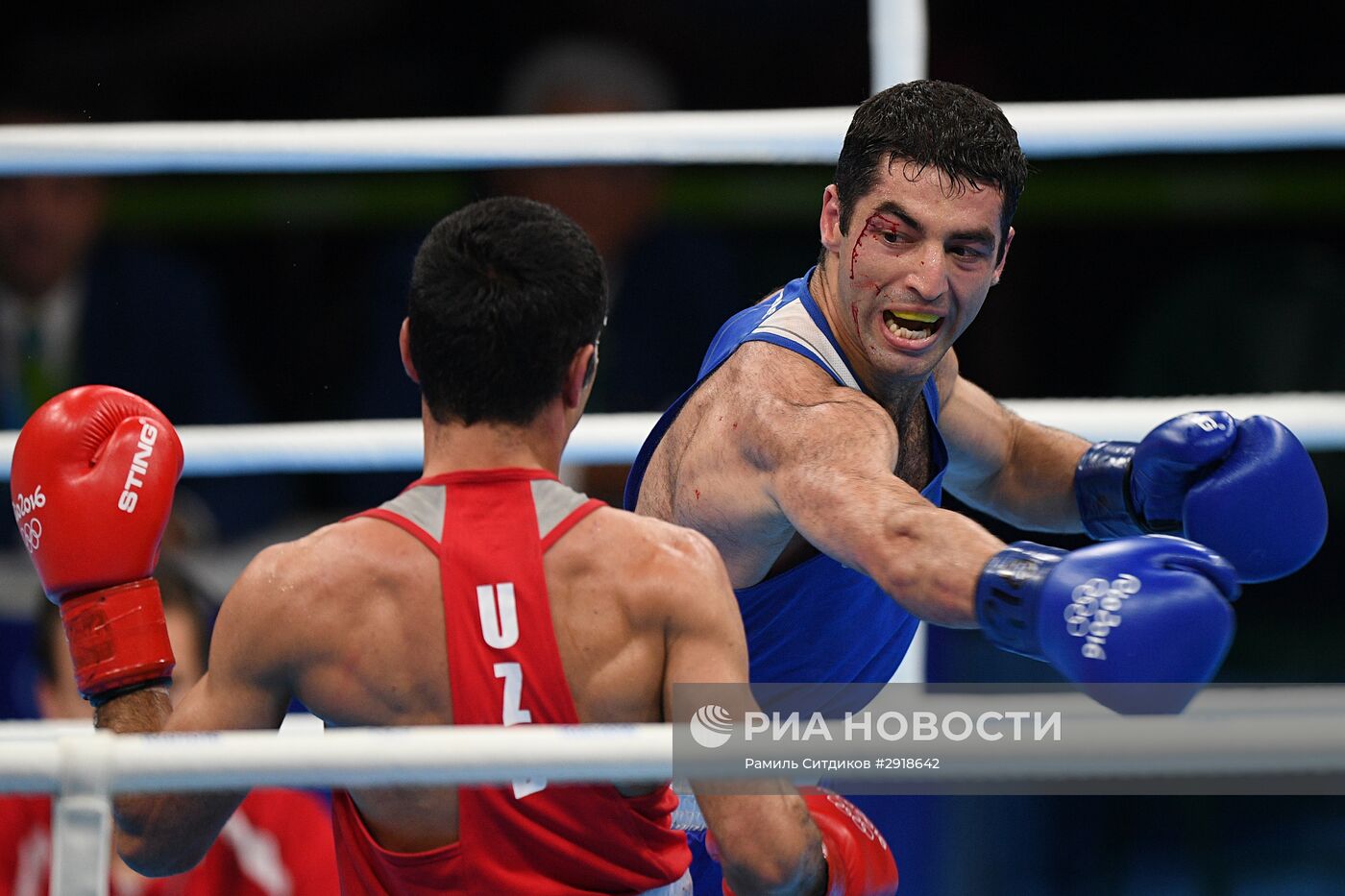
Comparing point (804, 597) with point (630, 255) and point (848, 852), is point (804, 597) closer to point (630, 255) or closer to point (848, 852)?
point (848, 852)

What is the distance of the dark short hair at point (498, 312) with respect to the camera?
1.38m

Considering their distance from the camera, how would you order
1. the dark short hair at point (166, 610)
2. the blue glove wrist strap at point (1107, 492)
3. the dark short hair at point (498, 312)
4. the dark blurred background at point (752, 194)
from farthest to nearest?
the dark blurred background at point (752, 194) → the dark short hair at point (166, 610) → the blue glove wrist strap at point (1107, 492) → the dark short hair at point (498, 312)

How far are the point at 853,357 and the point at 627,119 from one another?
0.54 metres

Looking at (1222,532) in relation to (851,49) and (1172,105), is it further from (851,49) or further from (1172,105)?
(851,49)

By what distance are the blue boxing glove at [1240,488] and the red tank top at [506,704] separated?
28.0 inches

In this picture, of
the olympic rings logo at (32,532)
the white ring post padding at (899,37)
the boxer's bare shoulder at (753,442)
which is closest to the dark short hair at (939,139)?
the boxer's bare shoulder at (753,442)

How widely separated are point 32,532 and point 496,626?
1.77ft

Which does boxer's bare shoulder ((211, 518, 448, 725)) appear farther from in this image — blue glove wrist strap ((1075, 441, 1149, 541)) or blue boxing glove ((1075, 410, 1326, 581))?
blue glove wrist strap ((1075, 441, 1149, 541))

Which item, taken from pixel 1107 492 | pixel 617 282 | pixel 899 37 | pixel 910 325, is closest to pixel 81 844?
pixel 910 325

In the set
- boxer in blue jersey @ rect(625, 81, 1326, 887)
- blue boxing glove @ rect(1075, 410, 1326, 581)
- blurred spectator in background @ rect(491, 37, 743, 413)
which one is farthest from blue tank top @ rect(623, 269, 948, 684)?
blurred spectator in background @ rect(491, 37, 743, 413)

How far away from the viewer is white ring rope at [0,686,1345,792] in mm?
1080

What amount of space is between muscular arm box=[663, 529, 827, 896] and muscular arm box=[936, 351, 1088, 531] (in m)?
0.82

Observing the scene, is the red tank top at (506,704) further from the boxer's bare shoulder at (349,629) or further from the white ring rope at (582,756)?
the white ring rope at (582,756)

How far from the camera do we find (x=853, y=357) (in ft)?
5.95
